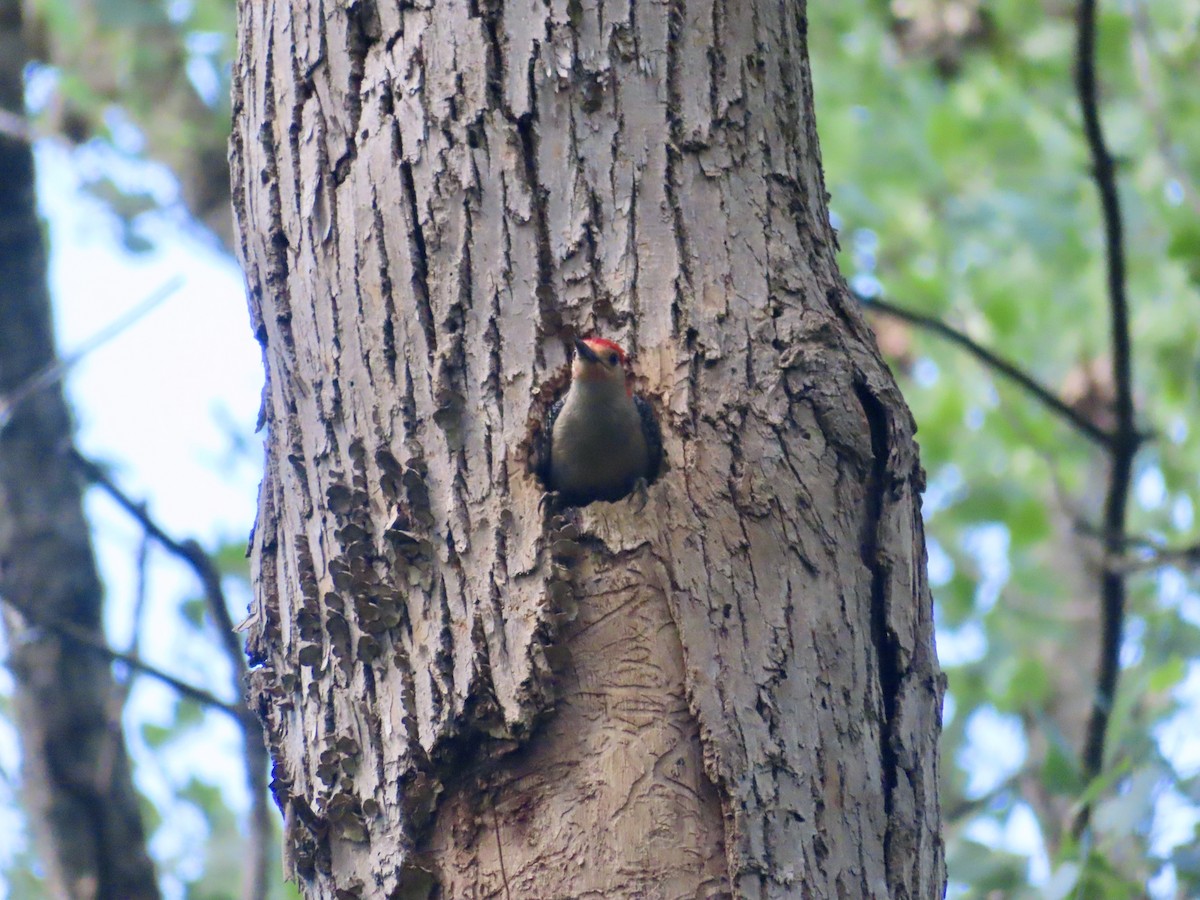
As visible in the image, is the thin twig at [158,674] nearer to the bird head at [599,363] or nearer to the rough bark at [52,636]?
the rough bark at [52,636]

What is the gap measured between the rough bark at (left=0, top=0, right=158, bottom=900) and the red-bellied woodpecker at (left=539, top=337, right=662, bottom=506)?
84.1 inches

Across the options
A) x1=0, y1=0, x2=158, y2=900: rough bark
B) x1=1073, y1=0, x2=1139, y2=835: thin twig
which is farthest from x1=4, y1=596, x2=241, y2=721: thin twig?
x1=1073, y1=0, x2=1139, y2=835: thin twig

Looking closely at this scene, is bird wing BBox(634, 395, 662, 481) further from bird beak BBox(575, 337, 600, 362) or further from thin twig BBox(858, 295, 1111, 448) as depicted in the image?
thin twig BBox(858, 295, 1111, 448)

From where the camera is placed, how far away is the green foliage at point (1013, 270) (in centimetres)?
656

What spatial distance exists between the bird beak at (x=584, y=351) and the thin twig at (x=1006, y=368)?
165 centimetres

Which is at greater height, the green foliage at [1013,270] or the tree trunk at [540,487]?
the green foliage at [1013,270]

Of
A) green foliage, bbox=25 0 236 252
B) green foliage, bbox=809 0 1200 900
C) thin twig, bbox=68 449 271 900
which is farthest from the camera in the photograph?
green foliage, bbox=25 0 236 252

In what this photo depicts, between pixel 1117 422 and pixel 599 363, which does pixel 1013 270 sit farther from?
pixel 599 363

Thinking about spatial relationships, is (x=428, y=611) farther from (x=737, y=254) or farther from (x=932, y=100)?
(x=932, y=100)

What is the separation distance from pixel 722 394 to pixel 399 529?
0.64m

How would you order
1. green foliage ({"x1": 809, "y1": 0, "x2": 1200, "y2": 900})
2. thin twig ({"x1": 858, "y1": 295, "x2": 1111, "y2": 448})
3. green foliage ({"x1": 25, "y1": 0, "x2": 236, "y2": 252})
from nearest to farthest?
1. thin twig ({"x1": 858, "y1": 295, "x2": 1111, "y2": 448})
2. green foliage ({"x1": 809, "y1": 0, "x2": 1200, "y2": 900})
3. green foliage ({"x1": 25, "y1": 0, "x2": 236, "y2": 252})

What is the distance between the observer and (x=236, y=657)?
3939 mm

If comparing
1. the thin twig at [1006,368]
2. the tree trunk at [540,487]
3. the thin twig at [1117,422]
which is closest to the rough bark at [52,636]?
the tree trunk at [540,487]

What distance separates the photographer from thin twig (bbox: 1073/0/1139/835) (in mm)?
3617
